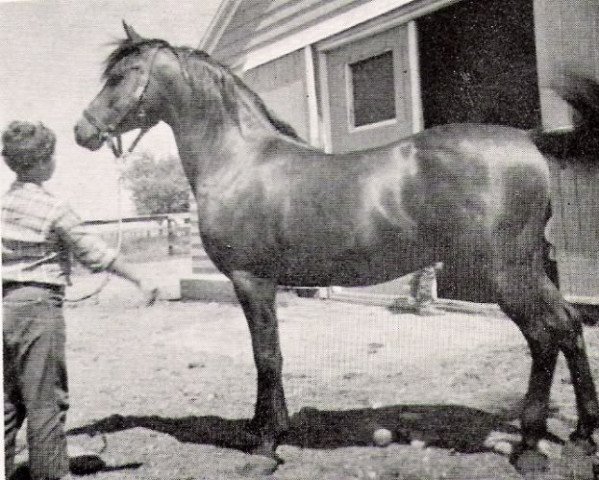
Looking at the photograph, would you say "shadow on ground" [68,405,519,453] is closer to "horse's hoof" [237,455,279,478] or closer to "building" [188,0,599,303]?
"horse's hoof" [237,455,279,478]

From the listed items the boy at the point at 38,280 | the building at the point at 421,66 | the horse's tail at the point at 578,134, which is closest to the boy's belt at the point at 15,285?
the boy at the point at 38,280

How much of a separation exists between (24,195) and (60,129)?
667 millimetres

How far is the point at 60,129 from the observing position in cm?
238

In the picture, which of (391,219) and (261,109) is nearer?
(391,219)

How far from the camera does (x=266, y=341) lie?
2.04 m

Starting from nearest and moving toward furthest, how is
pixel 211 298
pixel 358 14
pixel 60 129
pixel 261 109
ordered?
pixel 261 109 < pixel 60 129 < pixel 358 14 < pixel 211 298

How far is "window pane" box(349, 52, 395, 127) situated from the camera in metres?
3.54

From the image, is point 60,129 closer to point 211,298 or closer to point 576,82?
point 211,298

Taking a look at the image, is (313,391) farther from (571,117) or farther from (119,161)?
(571,117)

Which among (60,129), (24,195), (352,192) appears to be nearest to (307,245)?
(352,192)

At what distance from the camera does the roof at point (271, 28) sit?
Answer: 356cm

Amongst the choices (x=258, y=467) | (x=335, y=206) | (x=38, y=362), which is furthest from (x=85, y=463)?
(x=335, y=206)

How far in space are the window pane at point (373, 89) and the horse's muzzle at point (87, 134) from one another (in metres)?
2.03

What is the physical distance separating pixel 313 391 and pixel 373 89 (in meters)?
2.15
